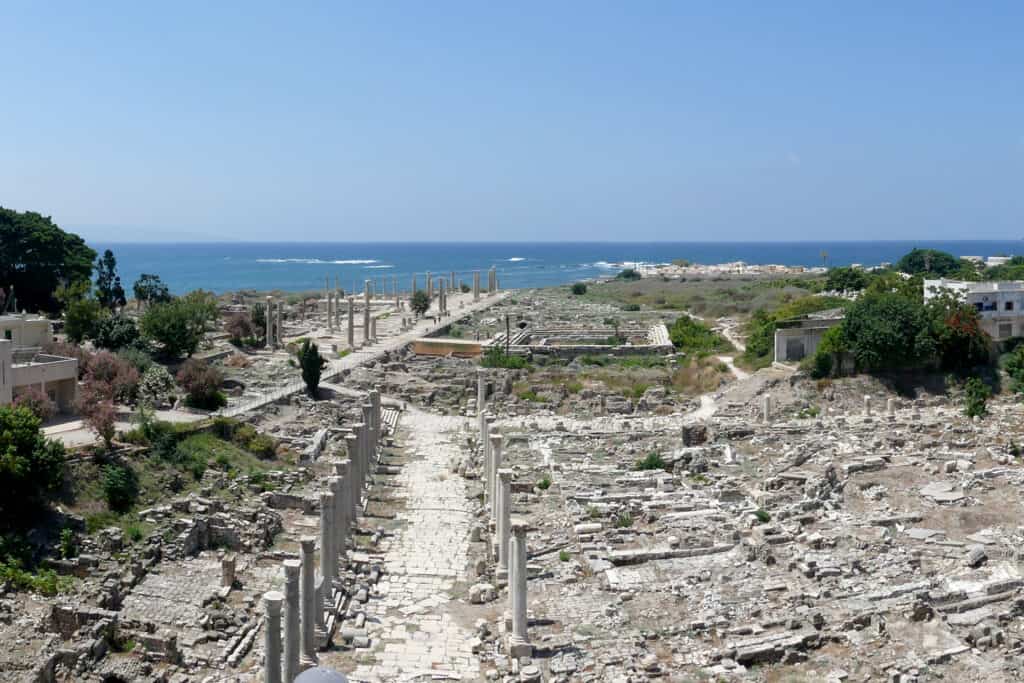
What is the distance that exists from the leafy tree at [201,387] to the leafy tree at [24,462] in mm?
12291

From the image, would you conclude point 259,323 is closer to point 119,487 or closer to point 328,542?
point 119,487

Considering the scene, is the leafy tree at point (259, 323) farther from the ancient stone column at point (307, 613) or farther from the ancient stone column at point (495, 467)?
the ancient stone column at point (307, 613)

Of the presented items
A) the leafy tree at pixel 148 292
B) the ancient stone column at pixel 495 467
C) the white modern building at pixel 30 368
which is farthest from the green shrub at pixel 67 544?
the leafy tree at pixel 148 292

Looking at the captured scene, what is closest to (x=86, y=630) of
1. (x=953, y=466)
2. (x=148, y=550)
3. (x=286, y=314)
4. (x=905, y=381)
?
(x=148, y=550)

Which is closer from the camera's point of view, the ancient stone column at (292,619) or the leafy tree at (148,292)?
the ancient stone column at (292,619)

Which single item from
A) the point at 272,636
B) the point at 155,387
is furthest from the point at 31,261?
the point at 272,636

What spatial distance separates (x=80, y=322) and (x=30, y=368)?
11.0m

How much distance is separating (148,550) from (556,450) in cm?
1469

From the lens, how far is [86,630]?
16.9m

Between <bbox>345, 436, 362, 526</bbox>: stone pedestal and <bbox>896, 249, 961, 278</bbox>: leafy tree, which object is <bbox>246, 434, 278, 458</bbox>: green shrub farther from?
<bbox>896, 249, 961, 278</bbox>: leafy tree

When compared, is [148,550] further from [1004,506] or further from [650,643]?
[1004,506]

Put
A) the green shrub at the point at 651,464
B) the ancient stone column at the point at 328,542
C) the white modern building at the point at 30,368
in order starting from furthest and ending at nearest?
1. the green shrub at the point at 651,464
2. the white modern building at the point at 30,368
3. the ancient stone column at the point at 328,542

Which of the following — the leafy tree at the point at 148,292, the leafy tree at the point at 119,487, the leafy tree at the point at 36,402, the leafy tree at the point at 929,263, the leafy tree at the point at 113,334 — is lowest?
the leafy tree at the point at 119,487

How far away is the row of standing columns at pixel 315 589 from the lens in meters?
14.6
